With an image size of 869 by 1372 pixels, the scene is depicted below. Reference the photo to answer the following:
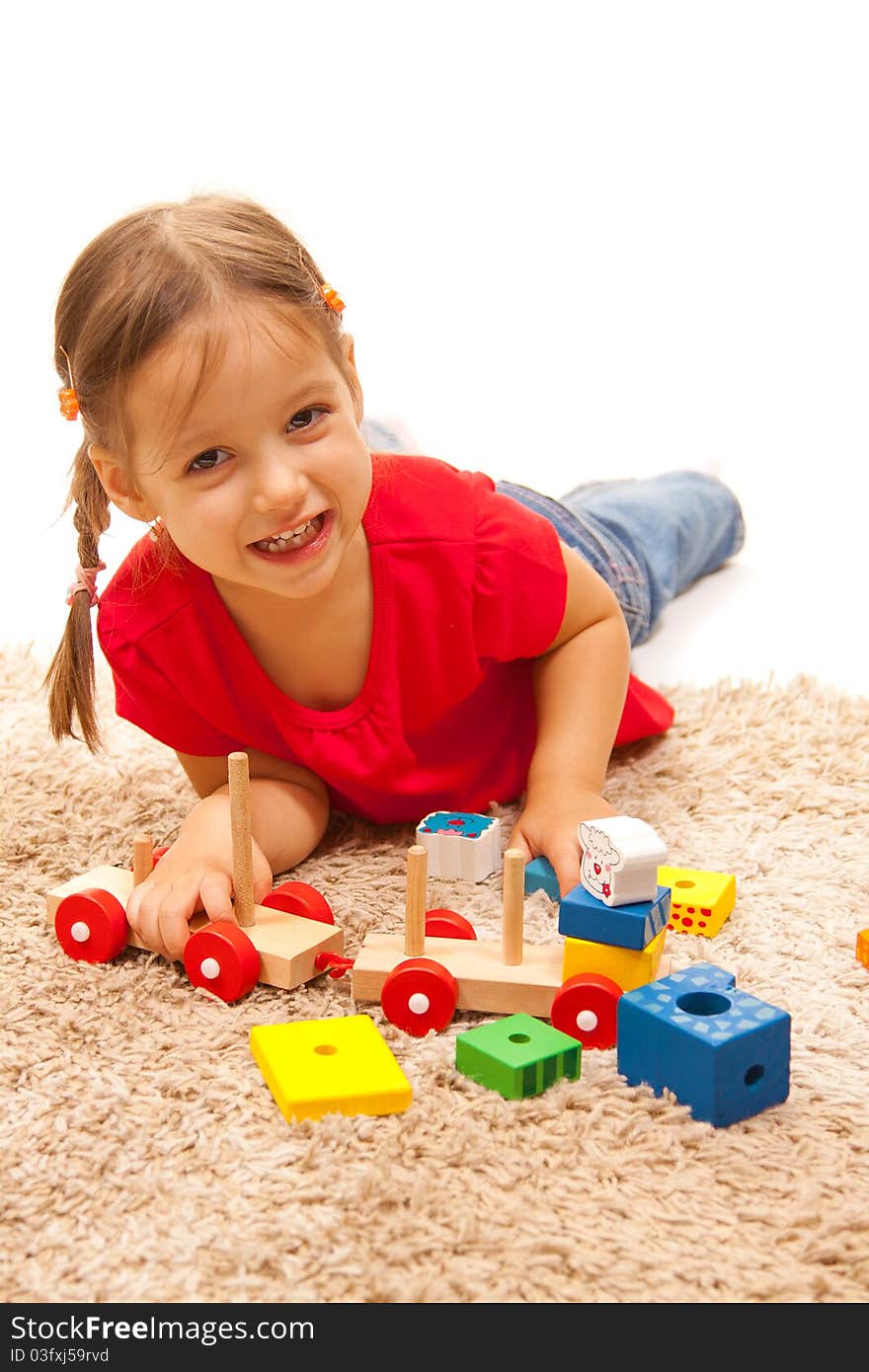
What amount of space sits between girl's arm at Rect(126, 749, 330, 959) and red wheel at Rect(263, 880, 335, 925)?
0.02 m

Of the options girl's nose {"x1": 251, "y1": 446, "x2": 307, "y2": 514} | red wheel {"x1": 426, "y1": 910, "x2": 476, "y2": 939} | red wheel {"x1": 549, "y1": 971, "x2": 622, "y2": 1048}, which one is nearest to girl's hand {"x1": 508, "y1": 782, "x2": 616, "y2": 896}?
red wheel {"x1": 426, "y1": 910, "x2": 476, "y2": 939}

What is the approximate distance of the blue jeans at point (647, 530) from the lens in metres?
1.57

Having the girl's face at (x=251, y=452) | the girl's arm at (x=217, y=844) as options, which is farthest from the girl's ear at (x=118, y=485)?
the girl's arm at (x=217, y=844)

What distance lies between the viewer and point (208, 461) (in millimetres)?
988

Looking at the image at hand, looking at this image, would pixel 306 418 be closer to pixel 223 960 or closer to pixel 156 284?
pixel 156 284

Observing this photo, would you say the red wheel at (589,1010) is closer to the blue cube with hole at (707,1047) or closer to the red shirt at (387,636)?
the blue cube with hole at (707,1047)

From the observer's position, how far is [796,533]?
2084 millimetres

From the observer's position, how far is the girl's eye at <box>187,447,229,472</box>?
3.22ft

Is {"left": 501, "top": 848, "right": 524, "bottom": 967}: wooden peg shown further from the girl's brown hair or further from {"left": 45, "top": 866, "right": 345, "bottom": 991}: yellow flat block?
the girl's brown hair

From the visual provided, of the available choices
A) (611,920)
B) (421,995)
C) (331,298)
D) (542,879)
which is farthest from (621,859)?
(331,298)

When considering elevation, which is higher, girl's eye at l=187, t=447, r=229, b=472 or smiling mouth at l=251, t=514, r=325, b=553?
girl's eye at l=187, t=447, r=229, b=472

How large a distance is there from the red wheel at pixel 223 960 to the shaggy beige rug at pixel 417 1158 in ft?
0.04

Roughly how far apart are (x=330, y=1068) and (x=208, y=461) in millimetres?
412

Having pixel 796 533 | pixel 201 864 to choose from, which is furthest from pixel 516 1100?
pixel 796 533
